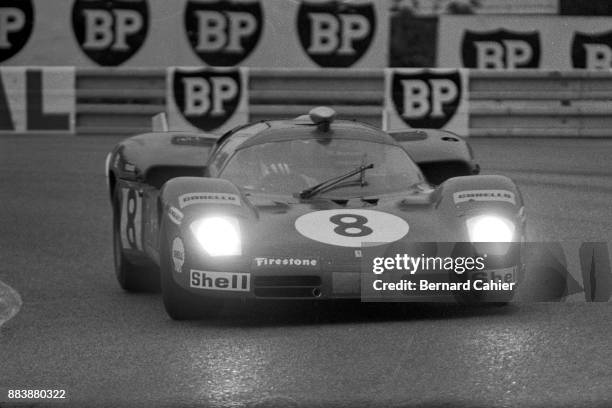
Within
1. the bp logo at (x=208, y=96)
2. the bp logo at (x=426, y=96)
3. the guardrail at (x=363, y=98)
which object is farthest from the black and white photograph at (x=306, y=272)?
the bp logo at (x=208, y=96)

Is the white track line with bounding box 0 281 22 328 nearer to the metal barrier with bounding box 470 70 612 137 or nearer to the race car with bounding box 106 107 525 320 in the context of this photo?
the race car with bounding box 106 107 525 320

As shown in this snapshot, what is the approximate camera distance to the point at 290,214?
7.48 meters

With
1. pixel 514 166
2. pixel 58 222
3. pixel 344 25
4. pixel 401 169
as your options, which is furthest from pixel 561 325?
pixel 344 25

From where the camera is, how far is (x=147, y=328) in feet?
23.8

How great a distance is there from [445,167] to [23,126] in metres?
9.08

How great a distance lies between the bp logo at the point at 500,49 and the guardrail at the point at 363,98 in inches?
33.7

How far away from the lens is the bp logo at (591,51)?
18.2 metres

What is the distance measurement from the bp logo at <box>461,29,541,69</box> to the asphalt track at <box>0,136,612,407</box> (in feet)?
29.6

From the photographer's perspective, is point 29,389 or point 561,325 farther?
point 561,325

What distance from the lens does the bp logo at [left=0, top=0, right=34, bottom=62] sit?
58.5 feet

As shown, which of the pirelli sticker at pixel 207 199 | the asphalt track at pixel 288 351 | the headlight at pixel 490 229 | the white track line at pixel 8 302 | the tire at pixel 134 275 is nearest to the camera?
the asphalt track at pixel 288 351

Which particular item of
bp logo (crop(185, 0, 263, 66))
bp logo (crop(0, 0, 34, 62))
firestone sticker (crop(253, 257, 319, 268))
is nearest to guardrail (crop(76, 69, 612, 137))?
bp logo (crop(185, 0, 263, 66))

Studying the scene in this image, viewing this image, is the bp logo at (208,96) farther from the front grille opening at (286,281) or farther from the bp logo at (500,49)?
the front grille opening at (286,281)

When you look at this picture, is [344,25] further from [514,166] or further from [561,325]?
[561,325]
